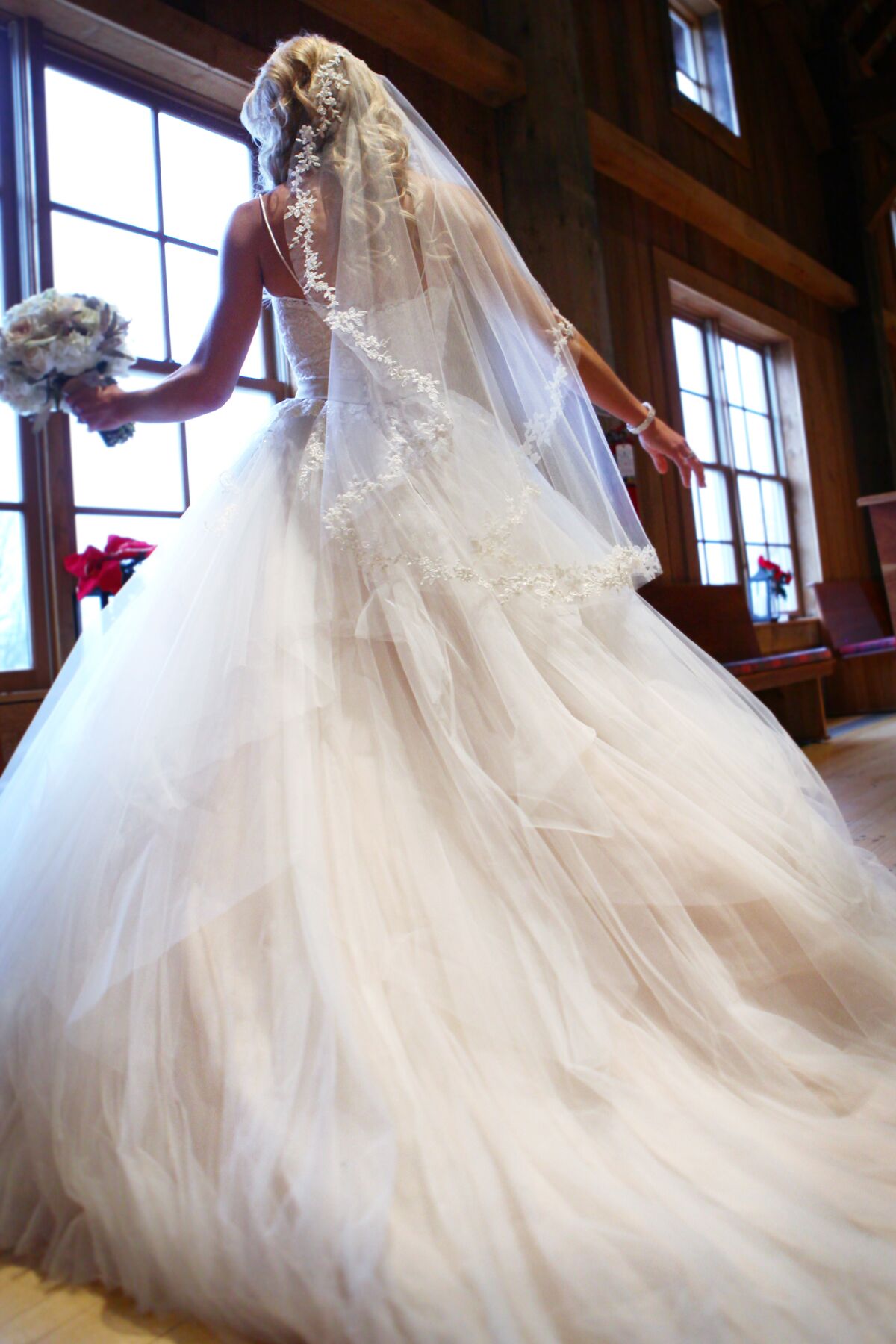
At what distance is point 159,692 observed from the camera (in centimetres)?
133

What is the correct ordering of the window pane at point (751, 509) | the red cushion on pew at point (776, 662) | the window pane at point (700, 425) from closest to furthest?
the red cushion on pew at point (776, 662) < the window pane at point (700, 425) < the window pane at point (751, 509)

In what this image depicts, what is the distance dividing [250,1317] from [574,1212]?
0.94 ft

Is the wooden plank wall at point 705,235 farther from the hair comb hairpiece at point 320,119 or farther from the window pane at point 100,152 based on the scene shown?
the hair comb hairpiece at point 320,119

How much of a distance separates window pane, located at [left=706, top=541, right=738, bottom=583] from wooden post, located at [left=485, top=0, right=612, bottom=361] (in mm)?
2316

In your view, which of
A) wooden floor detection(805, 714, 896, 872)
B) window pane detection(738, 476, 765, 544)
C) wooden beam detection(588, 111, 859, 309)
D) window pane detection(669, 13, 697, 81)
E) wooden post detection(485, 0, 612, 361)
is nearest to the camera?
wooden floor detection(805, 714, 896, 872)

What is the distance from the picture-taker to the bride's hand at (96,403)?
5.20 feet

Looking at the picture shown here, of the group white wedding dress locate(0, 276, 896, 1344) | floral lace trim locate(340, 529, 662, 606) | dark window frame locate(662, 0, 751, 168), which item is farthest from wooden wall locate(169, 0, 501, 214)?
floral lace trim locate(340, 529, 662, 606)

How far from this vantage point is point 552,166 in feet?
14.1

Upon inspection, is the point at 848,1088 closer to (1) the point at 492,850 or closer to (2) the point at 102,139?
(1) the point at 492,850

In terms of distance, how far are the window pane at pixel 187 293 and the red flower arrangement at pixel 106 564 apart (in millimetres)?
882

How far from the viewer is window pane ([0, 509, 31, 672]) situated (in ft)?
9.82

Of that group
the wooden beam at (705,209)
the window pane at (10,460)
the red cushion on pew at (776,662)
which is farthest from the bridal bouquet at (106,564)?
the wooden beam at (705,209)

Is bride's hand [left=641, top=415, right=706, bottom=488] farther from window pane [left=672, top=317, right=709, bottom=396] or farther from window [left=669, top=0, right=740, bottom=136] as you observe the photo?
window [left=669, top=0, right=740, bottom=136]

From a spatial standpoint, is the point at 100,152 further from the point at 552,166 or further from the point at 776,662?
the point at 776,662
